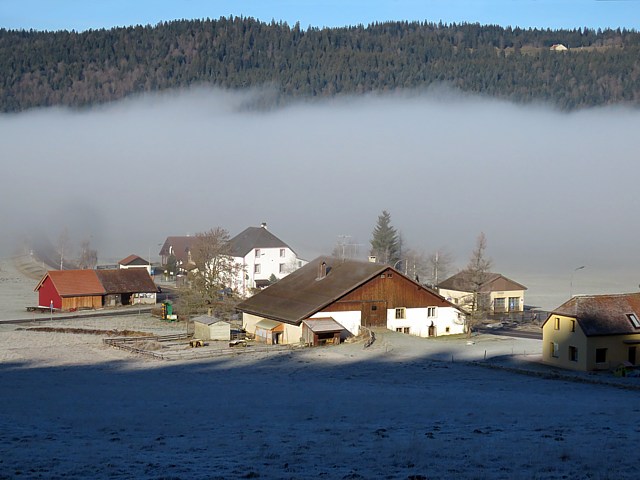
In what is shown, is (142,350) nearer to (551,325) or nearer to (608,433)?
(551,325)

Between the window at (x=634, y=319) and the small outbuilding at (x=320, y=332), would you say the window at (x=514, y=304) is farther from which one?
the window at (x=634, y=319)

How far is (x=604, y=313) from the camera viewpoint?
46188mm

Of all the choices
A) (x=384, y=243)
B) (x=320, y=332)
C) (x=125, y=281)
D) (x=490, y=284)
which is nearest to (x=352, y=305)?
(x=320, y=332)

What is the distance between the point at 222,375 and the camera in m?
40.1

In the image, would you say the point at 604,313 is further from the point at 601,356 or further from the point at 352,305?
the point at 352,305

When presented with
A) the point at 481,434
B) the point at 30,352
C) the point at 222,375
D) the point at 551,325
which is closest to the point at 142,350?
the point at 30,352

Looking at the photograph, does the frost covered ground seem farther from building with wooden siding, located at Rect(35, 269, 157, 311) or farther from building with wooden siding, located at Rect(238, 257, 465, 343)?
building with wooden siding, located at Rect(35, 269, 157, 311)

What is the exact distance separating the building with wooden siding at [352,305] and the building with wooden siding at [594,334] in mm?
14898

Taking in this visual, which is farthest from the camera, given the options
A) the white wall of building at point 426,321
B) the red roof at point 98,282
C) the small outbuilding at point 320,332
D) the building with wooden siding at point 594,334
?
the red roof at point 98,282

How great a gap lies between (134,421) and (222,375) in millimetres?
13650

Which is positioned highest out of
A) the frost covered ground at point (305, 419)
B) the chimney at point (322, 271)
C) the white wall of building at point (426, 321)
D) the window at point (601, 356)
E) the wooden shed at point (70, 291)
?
the chimney at point (322, 271)

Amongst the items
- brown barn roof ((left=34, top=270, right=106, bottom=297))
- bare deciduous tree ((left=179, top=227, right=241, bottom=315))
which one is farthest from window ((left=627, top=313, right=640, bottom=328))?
brown barn roof ((left=34, top=270, right=106, bottom=297))

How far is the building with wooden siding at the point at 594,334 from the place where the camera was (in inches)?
1762

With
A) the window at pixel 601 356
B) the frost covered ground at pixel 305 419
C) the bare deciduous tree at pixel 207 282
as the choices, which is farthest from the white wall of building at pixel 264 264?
the window at pixel 601 356
